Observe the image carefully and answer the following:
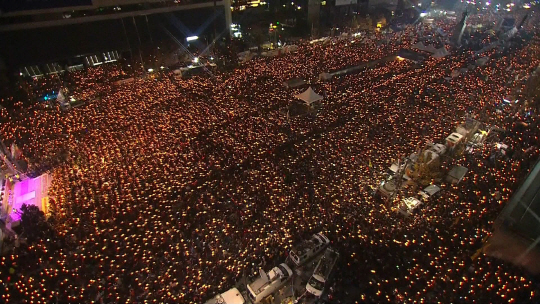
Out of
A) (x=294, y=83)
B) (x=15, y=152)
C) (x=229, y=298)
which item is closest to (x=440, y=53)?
(x=294, y=83)

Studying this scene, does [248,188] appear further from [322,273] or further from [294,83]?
[294,83]

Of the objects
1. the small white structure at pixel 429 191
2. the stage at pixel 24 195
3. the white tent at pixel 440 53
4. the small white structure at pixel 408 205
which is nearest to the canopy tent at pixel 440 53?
the white tent at pixel 440 53

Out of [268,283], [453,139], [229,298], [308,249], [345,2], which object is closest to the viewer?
[229,298]

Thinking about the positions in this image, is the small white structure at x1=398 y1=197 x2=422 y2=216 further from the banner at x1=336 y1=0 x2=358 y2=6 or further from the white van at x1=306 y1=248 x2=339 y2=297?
the banner at x1=336 y1=0 x2=358 y2=6

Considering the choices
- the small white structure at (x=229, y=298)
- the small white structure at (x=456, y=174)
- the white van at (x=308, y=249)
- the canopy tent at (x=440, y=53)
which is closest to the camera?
the small white structure at (x=229, y=298)

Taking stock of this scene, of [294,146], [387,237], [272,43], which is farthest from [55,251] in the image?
[272,43]

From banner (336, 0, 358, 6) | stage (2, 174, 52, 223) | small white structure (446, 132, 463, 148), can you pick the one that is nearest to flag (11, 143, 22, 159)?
stage (2, 174, 52, 223)

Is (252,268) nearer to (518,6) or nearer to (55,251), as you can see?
(55,251)

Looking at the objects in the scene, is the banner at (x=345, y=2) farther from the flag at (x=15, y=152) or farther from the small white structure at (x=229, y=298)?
the small white structure at (x=229, y=298)
